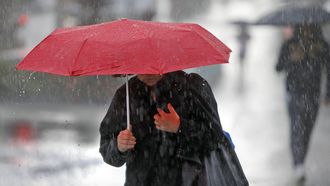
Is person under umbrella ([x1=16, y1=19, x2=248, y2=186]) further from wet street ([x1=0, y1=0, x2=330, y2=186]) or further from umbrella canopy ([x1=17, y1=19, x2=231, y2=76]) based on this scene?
wet street ([x1=0, y1=0, x2=330, y2=186])

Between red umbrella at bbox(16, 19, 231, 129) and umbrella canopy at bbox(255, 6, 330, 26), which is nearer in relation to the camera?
red umbrella at bbox(16, 19, 231, 129)

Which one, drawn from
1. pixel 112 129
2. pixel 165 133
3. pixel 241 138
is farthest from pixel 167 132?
pixel 241 138

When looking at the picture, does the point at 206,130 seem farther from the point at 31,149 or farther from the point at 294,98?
the point at 31,149

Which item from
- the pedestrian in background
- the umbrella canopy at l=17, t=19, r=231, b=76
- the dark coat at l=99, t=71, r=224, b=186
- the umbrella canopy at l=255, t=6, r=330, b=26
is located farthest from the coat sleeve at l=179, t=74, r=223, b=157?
the umbrella canopy at l=255, t=6, r=330, b=26

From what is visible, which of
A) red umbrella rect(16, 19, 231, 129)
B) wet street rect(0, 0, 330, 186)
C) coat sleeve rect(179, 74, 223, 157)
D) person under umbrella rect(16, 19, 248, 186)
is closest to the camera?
red umbrella rect(16, 19, 231, 129)

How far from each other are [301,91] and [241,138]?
7.14 feet

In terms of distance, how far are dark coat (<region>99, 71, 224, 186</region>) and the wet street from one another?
136 inches

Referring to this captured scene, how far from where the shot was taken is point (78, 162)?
8.20m

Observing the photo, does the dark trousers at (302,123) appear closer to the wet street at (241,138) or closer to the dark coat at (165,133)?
the wet street at (241,138)

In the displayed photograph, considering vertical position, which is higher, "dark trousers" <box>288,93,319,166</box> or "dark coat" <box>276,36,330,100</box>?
"dark coat" <box>276,36,330,100</box>

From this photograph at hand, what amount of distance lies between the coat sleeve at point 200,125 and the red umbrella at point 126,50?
0.23 m

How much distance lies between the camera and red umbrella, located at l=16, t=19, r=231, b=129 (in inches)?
128

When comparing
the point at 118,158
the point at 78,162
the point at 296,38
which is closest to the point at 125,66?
the point at 118,158

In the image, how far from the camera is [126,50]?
10.8ft
